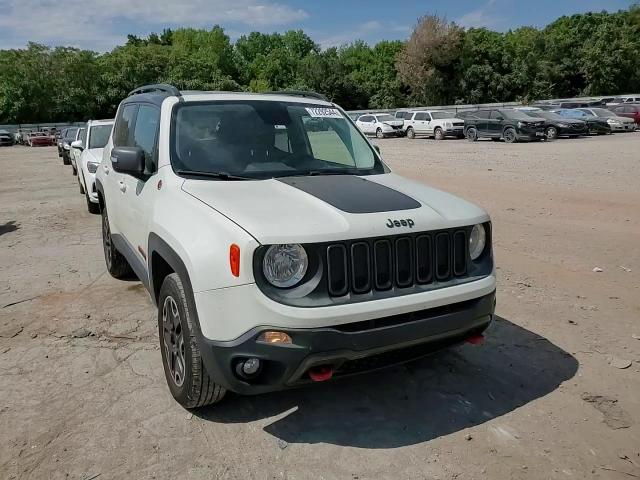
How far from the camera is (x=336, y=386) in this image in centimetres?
389

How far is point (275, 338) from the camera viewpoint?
2.89 metres

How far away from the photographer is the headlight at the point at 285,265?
9.64 feet

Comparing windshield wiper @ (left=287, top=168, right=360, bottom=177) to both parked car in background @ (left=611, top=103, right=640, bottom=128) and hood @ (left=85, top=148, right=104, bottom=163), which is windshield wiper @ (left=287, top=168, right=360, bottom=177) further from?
parked car in background @ (left=611, top=103, right=640, bottom=128)

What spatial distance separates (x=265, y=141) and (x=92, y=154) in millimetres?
7628

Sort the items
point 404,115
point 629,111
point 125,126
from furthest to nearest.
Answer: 1. point 404,115
2. point 629,111
3. point 125,126

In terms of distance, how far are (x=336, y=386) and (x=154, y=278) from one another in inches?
56.0

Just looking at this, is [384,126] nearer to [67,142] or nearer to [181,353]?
[67,142]

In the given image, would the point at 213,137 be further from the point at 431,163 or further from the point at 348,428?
the point at 431,163

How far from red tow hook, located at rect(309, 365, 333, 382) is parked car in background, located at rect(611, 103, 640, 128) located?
114 feet

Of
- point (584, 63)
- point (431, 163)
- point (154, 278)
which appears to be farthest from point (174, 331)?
Answer: point (584, 63)

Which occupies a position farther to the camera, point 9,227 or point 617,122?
point 617,122

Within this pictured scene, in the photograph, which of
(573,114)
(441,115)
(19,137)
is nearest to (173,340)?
(573,114)

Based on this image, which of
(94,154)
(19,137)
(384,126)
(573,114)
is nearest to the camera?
(94,154)

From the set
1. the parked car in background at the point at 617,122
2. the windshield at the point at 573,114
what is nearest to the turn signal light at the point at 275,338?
the windshield at the point at 573,114
